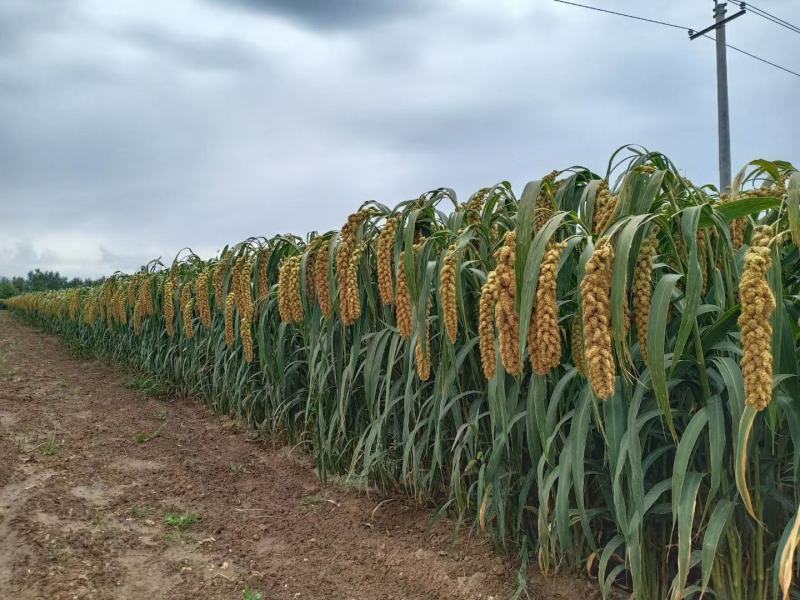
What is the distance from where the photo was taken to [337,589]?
2.38m

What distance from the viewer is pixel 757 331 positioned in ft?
3.92

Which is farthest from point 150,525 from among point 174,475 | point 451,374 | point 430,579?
point 451,374

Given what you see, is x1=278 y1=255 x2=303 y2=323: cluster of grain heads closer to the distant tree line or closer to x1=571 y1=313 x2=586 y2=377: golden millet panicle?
x1=571 y1=313 x2=586 y2=377: golden millet panicle

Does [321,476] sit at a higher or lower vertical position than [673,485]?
lower

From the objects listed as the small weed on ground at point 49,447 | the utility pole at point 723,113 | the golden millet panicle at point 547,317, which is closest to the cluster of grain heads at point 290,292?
the golden millet panicle at point 547,317

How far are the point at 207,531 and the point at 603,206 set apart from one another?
8.12ft

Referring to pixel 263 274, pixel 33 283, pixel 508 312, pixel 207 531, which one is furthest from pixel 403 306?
pixel 33 283

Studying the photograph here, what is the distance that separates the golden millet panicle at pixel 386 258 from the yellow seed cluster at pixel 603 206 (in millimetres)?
887

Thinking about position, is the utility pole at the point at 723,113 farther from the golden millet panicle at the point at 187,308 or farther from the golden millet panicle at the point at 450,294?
the golden millet panicle at the point at 450,294

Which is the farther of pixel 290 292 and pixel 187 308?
pixel 187 308

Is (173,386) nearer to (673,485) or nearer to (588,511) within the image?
(588,511)

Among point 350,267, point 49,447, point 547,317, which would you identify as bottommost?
point 49,447

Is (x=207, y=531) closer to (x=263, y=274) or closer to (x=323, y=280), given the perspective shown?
(x=323, y=280)

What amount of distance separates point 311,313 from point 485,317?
1.90 m
